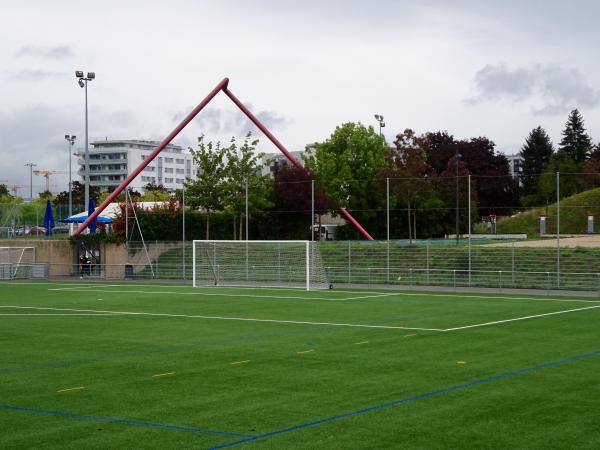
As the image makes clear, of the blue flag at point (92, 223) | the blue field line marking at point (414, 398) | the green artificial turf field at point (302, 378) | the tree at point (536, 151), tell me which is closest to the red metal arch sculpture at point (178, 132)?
the blue flag at point (92, 223)

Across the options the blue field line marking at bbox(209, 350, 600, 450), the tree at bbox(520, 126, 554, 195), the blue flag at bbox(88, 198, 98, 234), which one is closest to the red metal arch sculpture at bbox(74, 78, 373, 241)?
the blue flag at bbox(88, 198, 98, 234)

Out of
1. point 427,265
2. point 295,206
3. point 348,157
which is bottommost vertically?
point 427,265

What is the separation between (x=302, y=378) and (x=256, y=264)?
2993 cm

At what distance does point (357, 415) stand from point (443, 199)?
4090 centimetres

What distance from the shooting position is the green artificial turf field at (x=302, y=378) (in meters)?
10.2

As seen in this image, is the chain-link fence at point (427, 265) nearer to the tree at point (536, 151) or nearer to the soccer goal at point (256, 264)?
the soccer goal at point (256, 264)

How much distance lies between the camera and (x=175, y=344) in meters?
19.1

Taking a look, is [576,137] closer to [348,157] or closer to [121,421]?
[348,157]

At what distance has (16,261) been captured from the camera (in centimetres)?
5088

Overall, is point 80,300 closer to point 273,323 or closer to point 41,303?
point 41,303

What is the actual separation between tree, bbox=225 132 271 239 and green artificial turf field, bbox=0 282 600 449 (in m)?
25.8

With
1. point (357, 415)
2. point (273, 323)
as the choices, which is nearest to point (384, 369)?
point (357, 415)

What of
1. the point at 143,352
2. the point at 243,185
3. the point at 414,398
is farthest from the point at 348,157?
the point at 414,398

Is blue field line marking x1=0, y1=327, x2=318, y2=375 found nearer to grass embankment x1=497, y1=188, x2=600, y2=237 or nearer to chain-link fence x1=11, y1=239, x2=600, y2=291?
chain-link fence x1=11, y1=239, x2=600, y2=291
